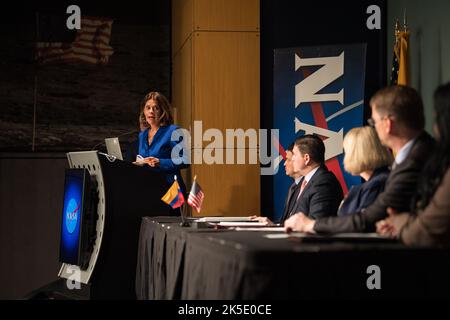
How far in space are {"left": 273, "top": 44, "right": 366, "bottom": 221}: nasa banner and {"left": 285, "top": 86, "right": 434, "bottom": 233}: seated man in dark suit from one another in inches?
135

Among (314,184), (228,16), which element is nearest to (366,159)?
(314,184)

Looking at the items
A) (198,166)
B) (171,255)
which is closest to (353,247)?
(171,255)

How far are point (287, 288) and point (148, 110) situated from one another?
11.9ft

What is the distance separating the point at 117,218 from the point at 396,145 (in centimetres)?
271

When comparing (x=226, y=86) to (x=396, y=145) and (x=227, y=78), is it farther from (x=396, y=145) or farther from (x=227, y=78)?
(x=396, y=145)

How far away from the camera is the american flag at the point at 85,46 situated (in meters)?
8.14

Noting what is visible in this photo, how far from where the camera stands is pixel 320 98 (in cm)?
654

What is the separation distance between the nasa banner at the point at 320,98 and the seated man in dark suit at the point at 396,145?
3.42m

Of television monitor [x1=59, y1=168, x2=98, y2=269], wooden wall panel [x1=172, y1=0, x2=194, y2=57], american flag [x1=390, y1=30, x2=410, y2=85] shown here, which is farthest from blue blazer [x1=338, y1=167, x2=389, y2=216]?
wooden wall panel [x1=172, y1=0, x2=194, y2=57]

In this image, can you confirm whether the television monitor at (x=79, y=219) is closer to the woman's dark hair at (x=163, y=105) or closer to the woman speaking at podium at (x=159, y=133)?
the woman speaking at podium at (x=159, y=133)

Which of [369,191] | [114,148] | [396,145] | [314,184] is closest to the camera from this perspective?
[396,145]

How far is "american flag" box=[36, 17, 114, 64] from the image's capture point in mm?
8141

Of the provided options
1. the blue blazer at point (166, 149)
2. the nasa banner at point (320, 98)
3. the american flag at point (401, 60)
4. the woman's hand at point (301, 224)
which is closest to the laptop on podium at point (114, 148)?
the blue blazer at point (166, 149)
